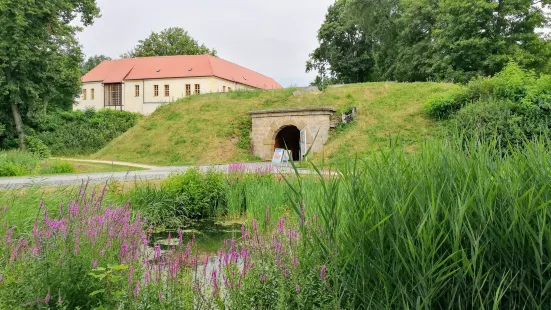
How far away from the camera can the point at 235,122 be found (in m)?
20.8

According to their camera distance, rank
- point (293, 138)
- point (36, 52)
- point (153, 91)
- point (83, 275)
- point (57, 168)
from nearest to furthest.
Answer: point (83, 275)
point (57, 168)
point (293, 138)
point (36, 52)
point (153, 91)

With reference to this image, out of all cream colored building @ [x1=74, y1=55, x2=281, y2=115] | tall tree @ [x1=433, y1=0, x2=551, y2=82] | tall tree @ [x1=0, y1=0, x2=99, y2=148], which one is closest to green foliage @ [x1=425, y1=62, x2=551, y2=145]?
tall tree @ [x1=433, y1=0, x2=551, y2=82]

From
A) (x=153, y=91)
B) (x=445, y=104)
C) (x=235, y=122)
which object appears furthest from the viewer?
(x=153, y=91)

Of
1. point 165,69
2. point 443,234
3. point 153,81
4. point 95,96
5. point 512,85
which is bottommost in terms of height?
point 443,234

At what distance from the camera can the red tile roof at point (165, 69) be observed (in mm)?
44344

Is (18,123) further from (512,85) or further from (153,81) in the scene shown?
(512,85)

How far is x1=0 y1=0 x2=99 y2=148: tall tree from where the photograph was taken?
2308 centimetres

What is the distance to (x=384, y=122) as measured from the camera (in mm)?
17266

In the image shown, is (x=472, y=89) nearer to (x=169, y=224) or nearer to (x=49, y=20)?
(x=169, y=224)

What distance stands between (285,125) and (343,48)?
24.3 metres

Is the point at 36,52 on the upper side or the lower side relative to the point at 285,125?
upper

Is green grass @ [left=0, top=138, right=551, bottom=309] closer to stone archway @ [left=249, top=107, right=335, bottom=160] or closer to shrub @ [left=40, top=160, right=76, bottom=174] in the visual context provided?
shrub @ [left=40, top=160, right=76, bottom=174]

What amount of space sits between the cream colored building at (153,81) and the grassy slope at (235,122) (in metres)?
21.2

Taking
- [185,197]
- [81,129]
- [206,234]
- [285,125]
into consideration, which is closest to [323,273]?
[206,234]
